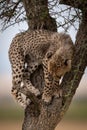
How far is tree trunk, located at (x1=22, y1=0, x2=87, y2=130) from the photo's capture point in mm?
5770

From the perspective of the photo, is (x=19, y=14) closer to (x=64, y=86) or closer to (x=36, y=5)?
(x=36, y=5)

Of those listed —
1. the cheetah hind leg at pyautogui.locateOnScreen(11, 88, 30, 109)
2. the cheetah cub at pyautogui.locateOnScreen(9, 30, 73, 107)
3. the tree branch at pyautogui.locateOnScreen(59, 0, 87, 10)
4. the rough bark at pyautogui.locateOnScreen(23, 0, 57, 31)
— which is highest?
the tree branch at pyautogui.locateOnScreen(59, 0, 87, 10)

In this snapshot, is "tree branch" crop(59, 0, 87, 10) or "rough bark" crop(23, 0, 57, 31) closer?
"tree branch" crop(59, 0, 87, 10)

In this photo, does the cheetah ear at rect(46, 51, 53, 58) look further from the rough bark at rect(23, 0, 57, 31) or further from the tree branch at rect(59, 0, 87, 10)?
the tree branch at rect(59, 0, 87, 10)

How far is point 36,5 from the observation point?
19.5ft

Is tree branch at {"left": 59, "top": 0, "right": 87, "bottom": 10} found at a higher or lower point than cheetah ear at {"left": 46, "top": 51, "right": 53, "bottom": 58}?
higher

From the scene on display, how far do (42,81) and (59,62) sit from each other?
1.39 feet

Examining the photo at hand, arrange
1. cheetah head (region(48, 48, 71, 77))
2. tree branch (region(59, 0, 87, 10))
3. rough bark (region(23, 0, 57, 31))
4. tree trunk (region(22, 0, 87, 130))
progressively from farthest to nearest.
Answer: rough bark (region(23, 0, 57, 31)) < tree trunk (region(22, 0, 87, 130)) < cheetah head (region(48, 48, 71, 77)) < tree branch (region(59, 0, 87, 10))

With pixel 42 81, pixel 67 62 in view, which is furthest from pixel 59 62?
pixel 42 81

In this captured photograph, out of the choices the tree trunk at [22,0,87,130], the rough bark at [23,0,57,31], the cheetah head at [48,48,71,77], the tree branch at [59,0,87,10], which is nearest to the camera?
the tree branch at [59,0,87,10]

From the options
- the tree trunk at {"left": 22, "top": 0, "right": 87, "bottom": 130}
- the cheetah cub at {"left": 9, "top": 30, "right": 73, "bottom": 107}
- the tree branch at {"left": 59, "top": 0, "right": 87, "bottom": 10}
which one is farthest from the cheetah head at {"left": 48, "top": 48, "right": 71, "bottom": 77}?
the tree branch at {"left": 59, "top": 0, "right": 87, "bottom": 10}

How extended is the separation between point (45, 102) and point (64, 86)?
0.27 meters

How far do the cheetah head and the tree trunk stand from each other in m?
0.12

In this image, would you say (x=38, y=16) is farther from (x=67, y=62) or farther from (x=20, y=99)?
(x=20, y=99)
